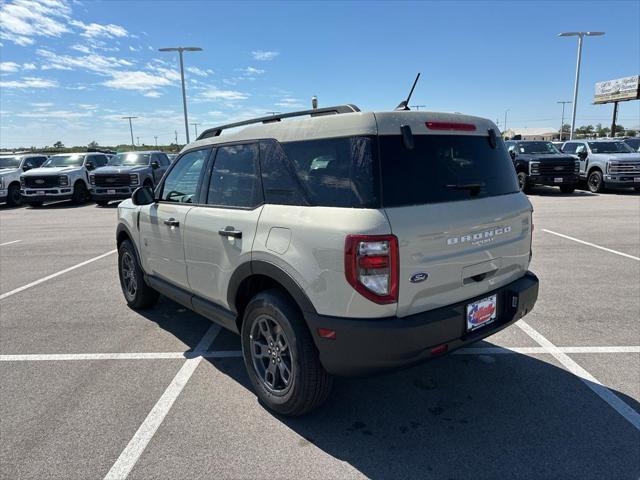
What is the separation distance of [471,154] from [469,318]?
107cm

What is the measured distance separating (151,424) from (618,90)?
191 ft

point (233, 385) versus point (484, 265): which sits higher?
point (484, 265)

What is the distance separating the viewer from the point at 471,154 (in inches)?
115

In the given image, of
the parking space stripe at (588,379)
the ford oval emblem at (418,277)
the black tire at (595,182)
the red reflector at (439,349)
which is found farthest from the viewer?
the black tire at (595,182)

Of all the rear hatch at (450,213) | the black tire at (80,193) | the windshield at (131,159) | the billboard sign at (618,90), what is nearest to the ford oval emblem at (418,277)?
the rear hatch at (450,213)

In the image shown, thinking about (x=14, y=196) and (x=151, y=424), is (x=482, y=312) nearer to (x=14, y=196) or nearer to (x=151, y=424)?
(x=151, y=424)

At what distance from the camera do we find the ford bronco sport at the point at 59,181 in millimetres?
16391

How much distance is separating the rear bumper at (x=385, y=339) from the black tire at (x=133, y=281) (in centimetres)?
294

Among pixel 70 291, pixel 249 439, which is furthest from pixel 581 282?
pixel 70 291

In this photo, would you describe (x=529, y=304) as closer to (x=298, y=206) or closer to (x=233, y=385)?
(x=298, y=206)

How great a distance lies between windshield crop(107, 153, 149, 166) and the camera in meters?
17.3

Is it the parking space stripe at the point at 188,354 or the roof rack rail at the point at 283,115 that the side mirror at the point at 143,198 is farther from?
the parking space stripe at the point at 188,354

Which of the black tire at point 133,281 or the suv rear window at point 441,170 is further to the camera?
the black tire at point 133,281


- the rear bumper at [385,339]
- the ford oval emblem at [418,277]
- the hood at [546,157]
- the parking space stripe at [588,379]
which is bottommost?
the parking space stripe at [588,379]
